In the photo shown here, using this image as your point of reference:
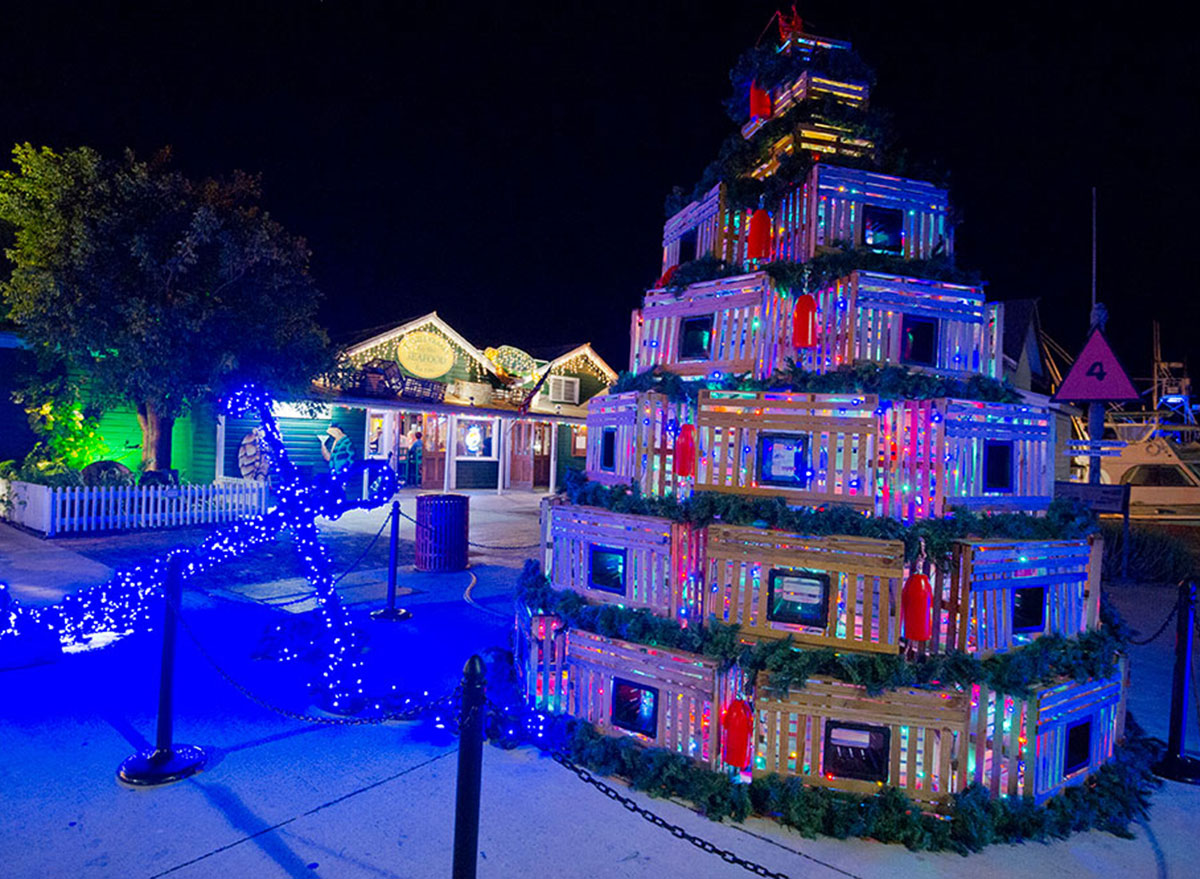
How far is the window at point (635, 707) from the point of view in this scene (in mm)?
4348

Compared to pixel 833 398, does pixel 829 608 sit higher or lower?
lower

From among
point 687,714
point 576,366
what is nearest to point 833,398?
point 687,714

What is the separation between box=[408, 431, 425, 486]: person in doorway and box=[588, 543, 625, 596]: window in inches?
688

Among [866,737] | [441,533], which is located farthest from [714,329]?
[441,533]

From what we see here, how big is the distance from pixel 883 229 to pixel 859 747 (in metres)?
3.65

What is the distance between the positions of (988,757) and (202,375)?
15475 millimetres

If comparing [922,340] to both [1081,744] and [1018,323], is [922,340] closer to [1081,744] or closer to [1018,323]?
[1081,744]

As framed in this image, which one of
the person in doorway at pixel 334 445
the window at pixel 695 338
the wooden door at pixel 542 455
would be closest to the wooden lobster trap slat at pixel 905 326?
the window at pixel 695 338

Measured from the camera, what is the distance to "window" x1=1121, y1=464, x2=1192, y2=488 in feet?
97.1

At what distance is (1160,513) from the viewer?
25.7m

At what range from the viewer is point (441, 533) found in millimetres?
10398

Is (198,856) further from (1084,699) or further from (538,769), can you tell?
(1084,699)

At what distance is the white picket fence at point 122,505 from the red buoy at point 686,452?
13.0m

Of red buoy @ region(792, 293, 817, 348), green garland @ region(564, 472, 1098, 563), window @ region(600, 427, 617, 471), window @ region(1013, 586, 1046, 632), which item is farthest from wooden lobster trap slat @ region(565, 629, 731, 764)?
red buoy @ region(792, 293, 817, 348)
